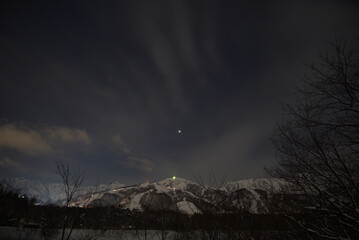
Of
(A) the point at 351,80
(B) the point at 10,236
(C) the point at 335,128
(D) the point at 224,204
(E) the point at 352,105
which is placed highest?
(A) the point at 351,80

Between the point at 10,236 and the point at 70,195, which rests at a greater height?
the point at 70,195

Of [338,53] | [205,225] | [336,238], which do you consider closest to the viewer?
[336,238]

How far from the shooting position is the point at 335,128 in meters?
5.52

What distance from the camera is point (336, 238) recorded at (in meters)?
2.46

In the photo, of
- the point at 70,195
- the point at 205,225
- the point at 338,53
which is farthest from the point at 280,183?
the point at 70,195

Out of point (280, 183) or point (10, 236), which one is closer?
point (280, 183)

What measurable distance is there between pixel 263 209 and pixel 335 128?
563 cm

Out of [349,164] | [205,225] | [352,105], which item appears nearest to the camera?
[349,164]

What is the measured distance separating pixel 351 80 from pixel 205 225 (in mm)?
7794

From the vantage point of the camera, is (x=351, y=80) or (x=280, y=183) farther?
(x=280, y=183)

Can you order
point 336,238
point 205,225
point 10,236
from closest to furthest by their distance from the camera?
1. point 336,238
2. point 205,225
3. point 10,236

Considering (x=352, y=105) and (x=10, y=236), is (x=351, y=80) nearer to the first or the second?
(x=352, y=105)

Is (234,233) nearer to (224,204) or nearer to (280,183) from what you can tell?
(224,204)

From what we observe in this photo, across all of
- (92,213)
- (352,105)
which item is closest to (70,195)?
(352,105)
